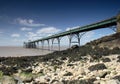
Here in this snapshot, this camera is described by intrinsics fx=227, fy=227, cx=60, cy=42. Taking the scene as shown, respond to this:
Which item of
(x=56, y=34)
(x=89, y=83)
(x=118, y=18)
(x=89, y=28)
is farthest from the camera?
(x=56, y=34)

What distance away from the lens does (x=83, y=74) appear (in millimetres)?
16609

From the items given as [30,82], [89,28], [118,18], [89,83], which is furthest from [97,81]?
[89,28]

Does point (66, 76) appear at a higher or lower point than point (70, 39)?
lower

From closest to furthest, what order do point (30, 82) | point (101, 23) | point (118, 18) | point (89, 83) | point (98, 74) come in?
1. point (89, 83)
2. point (98, 74)
3. point (30, 82)
4. point (118, 18)
5. point (101, 23)

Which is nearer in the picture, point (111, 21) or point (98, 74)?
point (98, 74)

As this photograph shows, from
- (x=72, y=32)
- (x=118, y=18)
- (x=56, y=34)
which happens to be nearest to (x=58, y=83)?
(x=118, y=18)

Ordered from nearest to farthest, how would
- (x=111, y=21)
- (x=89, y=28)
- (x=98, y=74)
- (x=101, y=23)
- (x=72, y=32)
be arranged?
(x=98, y=74) → (x=111, y=21) → (x=101, y=23) → (x=89, y=28) → (x=72, y=32)

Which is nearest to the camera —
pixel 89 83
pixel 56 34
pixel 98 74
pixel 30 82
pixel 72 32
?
pixel 89 83

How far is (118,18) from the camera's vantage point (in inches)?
1735

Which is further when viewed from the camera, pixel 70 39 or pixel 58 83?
pixel 70 39

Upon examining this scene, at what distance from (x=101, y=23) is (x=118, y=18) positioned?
9.81 metres

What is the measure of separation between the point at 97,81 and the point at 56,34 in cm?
7582

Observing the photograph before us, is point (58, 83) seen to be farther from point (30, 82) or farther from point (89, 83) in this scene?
point (30, 82)

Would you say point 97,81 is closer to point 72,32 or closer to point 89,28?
point 89,28
